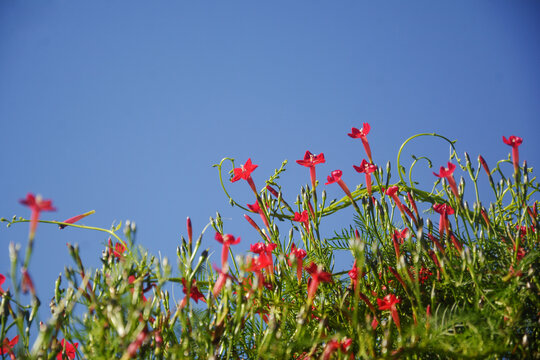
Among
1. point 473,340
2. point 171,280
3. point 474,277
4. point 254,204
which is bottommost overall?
point 473,340

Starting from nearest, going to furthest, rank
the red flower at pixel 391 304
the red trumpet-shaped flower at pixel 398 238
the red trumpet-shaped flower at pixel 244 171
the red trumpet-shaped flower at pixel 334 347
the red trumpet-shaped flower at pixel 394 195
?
the red trumpet-shaped flower at pixel 334 347
the red flower at pixel 391 304
the red trumpet-shaped flower at pixel 398 238
the red trumpet-shaped flower at pixel 394 195
the red trumpet-shaped flower at pixel 244 171

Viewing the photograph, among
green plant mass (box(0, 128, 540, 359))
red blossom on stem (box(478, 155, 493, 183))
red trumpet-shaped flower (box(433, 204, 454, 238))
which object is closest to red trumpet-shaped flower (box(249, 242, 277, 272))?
green plant mass (box(0, 128, 540, 359))

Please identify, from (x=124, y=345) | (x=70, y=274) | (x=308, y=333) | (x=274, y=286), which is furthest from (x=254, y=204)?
(x=124, y=345)

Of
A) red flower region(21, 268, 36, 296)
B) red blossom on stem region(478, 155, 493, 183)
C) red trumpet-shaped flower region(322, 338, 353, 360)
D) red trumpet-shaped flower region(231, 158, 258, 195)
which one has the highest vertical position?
red trumpet-shaped flower region(231, 158, 258, 195)

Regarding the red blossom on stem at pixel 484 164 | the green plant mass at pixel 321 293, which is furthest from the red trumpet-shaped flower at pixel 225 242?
the red blossom on stem at pixel 484 164

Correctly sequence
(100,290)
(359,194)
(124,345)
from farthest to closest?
(359,194), (100,290), (124,345)

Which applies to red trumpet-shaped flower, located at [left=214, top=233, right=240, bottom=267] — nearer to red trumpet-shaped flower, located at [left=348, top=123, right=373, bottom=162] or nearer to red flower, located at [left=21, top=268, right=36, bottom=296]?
red flower, located at [left=21, top=268, right=36, bottom=296]

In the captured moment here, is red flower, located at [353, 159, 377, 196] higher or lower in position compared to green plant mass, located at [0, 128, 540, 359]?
higher

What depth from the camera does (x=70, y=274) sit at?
2.93 ft

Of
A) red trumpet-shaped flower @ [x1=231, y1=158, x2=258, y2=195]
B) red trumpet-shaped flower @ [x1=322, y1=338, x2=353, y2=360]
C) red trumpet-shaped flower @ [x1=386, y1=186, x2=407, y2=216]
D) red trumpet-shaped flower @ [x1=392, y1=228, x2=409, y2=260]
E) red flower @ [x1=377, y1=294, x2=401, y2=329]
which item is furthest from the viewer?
red trumpet-shaped flower @ [x1=231, y1=158, x2=258, y2=195]

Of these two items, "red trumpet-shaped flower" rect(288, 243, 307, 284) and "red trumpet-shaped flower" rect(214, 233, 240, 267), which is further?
"red trumpet-shaped flower" rect(288, 243, 307, 284)

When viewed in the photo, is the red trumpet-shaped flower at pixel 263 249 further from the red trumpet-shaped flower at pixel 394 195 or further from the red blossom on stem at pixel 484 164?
the red blossom on stem at pixel 484 164

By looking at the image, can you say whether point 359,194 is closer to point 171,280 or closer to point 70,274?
point 171,280

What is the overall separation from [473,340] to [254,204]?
689 millimetres
